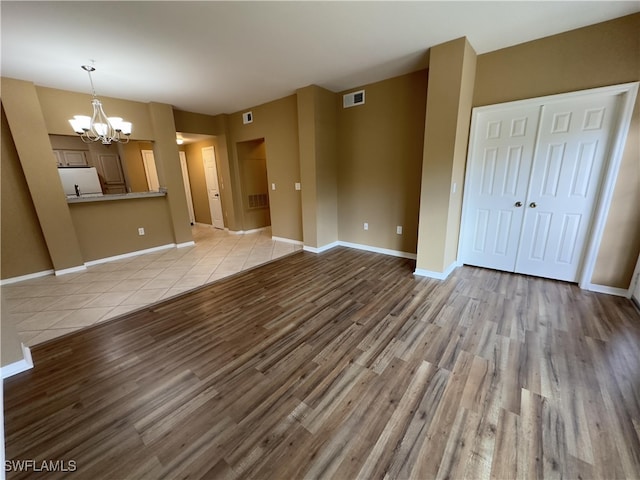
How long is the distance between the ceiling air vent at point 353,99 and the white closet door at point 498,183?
1.81 m

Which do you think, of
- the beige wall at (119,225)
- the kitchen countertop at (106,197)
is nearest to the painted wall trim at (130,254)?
the beige wall at (119,225)

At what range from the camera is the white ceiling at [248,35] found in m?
2.10

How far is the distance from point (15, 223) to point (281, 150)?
13.4 ft

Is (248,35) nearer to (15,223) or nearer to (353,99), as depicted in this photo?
(353,99)

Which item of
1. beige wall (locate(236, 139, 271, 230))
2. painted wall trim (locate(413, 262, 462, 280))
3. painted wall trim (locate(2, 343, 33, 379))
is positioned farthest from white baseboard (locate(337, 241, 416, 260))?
painted wall trim (locate(2, 343, 33, 379))

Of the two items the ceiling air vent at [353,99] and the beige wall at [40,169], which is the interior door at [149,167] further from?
the ceiling air vent at [353,99]

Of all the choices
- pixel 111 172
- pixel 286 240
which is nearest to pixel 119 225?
pixel 111 172

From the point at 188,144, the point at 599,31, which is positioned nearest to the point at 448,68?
the point at 599,31

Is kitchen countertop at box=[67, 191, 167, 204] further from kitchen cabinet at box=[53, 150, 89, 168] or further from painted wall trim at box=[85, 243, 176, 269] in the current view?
kitchen cabinet at box=[53, 150, 89, 168]

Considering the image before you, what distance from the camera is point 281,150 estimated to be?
195 inches

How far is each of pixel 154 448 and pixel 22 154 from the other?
437 cm

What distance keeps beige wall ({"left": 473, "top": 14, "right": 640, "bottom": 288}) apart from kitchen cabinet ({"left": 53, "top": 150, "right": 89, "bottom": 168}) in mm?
7677

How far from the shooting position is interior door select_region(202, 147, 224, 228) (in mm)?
6336

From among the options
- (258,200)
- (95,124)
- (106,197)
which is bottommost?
(258,200)
